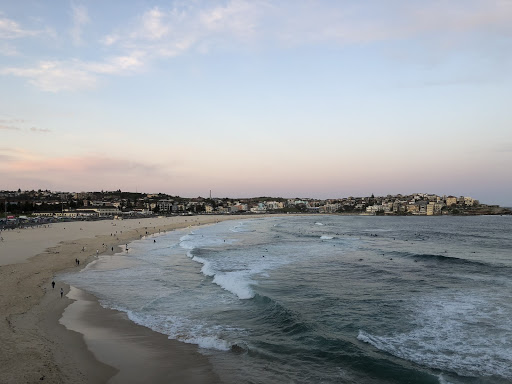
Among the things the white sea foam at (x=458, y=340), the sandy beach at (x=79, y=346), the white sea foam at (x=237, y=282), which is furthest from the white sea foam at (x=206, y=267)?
the white sea foam at (x=458, y=340)

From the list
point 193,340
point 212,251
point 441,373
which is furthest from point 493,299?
point 212,251

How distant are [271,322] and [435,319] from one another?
6.41 m

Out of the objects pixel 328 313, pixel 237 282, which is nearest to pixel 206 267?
pixel 237 282

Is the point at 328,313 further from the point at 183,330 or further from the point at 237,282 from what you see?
the point at 237,282

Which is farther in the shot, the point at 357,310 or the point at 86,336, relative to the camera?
the point at 357,310

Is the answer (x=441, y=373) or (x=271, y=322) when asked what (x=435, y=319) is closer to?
(x=441, y=373)

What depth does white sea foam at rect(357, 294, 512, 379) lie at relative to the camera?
1040cm

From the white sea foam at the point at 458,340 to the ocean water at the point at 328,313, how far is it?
3 cm

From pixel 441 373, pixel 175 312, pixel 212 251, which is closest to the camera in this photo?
pixel 441 373

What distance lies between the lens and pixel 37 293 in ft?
57.8

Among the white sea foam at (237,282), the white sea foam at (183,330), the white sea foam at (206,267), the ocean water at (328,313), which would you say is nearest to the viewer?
the ocean water at (328,313)

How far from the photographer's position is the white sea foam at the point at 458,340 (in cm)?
1040

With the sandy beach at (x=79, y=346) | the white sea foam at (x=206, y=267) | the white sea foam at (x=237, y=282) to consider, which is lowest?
the white sea foam at (x=206, y=267)

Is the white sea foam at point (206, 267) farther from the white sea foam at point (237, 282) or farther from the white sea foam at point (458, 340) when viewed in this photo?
the white sea foam at point (458, 340)
